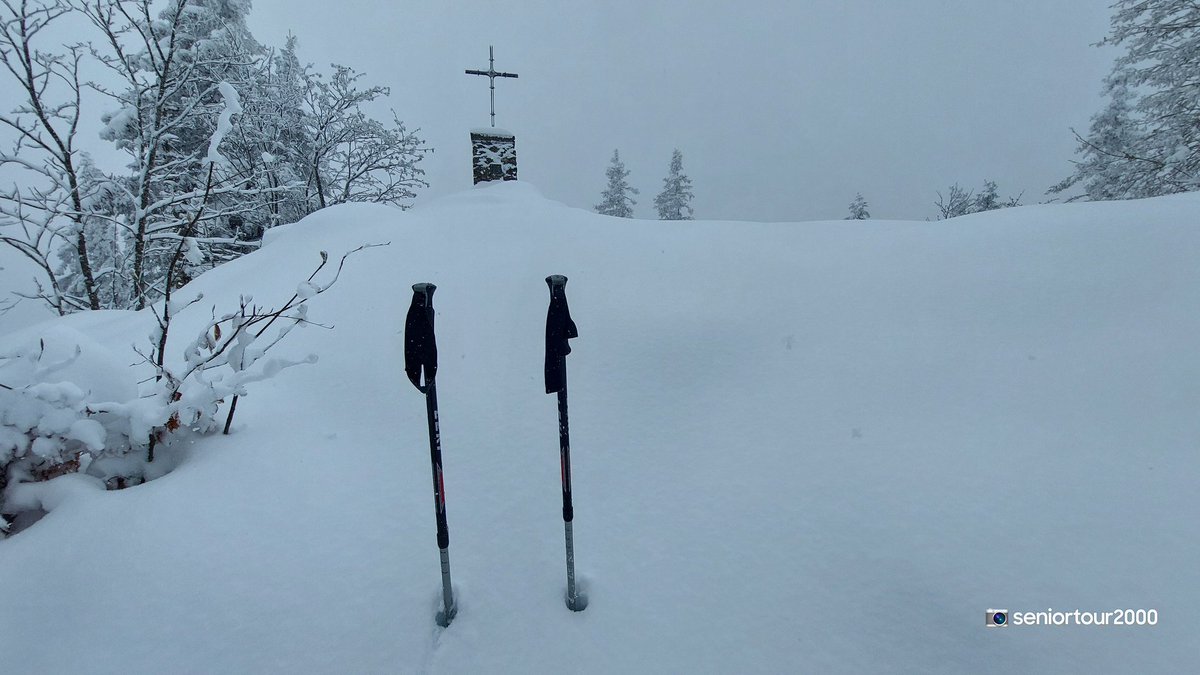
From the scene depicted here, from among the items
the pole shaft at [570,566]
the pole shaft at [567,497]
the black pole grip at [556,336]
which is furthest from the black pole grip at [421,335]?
the pole shaft at [570,566]

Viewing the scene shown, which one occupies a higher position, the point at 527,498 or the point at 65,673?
the point at 527,498

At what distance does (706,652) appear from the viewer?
95.9 inches

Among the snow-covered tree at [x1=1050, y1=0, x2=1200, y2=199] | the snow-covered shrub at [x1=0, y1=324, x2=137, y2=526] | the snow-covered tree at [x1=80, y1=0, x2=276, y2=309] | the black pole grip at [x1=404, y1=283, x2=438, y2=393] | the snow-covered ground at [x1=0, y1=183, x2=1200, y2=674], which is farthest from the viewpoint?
the snow-covered tree at [x1=1050, y1=0, x2=1200, y2=199]

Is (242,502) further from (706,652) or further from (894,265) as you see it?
(894,265)

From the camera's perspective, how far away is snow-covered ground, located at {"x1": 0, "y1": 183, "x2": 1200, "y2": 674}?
238 cm

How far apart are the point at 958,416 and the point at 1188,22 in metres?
15.9

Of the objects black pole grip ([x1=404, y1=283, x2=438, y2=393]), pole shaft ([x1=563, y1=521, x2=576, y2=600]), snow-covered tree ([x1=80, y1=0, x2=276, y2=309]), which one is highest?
snow-covered tree ([x1=80, y1=0, x2=276, y2=309])

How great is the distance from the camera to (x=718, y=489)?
3.29 meters

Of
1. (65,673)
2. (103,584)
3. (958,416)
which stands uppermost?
(958,416)

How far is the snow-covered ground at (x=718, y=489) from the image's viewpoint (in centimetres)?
238

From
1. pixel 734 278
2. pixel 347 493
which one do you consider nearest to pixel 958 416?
pixel 734 278

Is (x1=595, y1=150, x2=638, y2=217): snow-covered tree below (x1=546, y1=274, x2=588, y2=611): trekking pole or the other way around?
the other way around

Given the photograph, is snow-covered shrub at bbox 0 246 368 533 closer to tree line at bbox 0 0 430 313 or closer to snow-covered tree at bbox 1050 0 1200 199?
tree line at bbox 0 0 430 313

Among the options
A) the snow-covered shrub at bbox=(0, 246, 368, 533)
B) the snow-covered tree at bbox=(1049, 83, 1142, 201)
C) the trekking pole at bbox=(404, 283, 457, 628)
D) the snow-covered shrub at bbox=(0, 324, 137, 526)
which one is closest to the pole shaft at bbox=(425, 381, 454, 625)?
the trekking pole at bbox=(404, 283, 457, 628)
